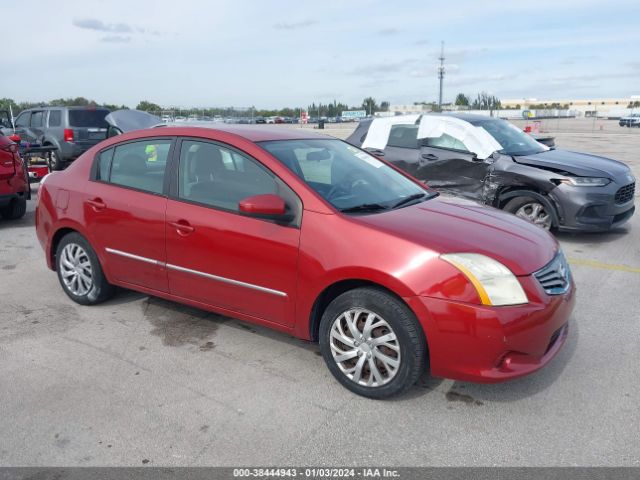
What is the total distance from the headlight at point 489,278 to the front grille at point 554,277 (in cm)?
21

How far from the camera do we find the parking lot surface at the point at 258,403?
273cm

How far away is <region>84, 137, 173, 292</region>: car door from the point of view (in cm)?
402

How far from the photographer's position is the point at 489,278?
2932mm

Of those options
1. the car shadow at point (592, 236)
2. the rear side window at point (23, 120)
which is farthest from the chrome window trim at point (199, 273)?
the rear side window at point (23, 120)

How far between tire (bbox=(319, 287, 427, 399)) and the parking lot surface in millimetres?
137

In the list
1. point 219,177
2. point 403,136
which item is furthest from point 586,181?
point 219,177

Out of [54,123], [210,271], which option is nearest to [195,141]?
[210,271]

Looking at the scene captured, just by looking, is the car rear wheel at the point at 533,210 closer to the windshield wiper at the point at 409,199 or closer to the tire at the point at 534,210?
the tire at the point at 534,210

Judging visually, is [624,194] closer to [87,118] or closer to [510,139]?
[510,139]

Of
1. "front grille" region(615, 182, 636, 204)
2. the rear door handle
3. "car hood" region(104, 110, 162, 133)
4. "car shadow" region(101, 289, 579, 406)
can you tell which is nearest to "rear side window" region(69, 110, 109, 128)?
"car hood" region(104, 110, 162, 133)

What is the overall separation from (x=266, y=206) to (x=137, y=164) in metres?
→ 1.54

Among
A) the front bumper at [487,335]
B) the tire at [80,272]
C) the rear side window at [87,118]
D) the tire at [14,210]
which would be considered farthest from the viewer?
the rear side window at [87,118]

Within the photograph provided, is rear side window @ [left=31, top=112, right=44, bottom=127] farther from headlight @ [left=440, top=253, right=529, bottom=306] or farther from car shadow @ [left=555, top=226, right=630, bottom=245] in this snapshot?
headlight @ [left=440, top=253, right=529, bottom=306]

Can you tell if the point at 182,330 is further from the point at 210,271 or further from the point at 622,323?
the point at 622,323
